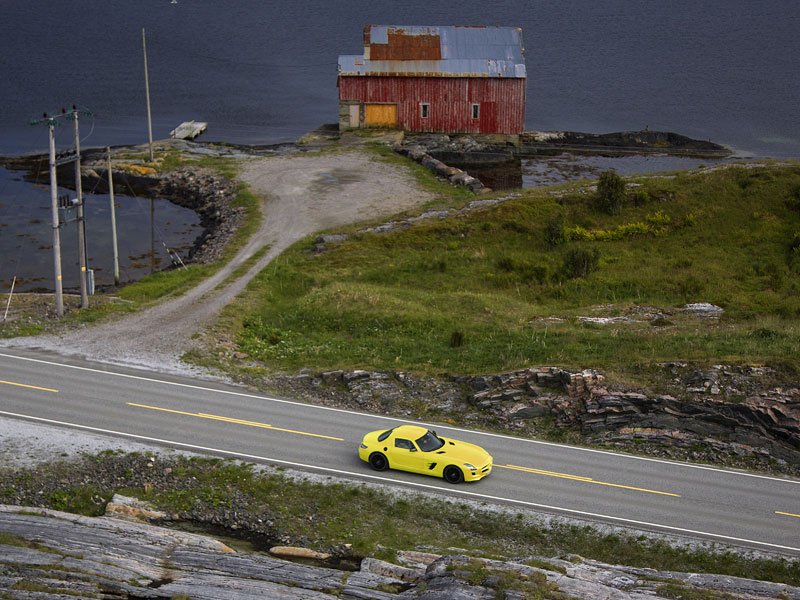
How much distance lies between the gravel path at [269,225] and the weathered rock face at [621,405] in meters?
7.10

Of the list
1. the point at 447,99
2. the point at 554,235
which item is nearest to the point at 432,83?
the point at 447,99

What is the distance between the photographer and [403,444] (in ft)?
106

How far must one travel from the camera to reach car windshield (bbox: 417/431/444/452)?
3225 cm

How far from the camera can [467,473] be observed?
104 ft

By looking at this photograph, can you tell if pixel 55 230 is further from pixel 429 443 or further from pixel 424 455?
pixel 424 455

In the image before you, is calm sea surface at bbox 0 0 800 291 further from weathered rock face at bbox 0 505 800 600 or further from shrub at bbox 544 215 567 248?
weathered rock face at bbox 0 505 800 600

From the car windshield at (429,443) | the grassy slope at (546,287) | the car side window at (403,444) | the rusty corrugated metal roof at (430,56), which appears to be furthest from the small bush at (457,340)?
the rusty corrugated metal roof at (430,56)

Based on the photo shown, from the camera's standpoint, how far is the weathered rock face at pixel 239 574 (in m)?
20.9

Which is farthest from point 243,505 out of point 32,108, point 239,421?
point 32,108

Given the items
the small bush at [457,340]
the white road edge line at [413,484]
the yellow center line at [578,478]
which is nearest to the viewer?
the white road edge line at [413,484]

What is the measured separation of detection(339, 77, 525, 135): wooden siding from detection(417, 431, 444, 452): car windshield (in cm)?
5978

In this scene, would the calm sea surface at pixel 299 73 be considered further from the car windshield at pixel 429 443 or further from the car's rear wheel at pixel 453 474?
the car's rear wheel at pixel 453 474

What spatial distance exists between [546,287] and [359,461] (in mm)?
21935

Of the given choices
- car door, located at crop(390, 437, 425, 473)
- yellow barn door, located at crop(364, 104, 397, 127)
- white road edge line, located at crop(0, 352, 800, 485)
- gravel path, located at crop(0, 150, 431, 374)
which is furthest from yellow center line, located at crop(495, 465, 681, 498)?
yellow barn door, located at crop(364, 104, 397, 127)
